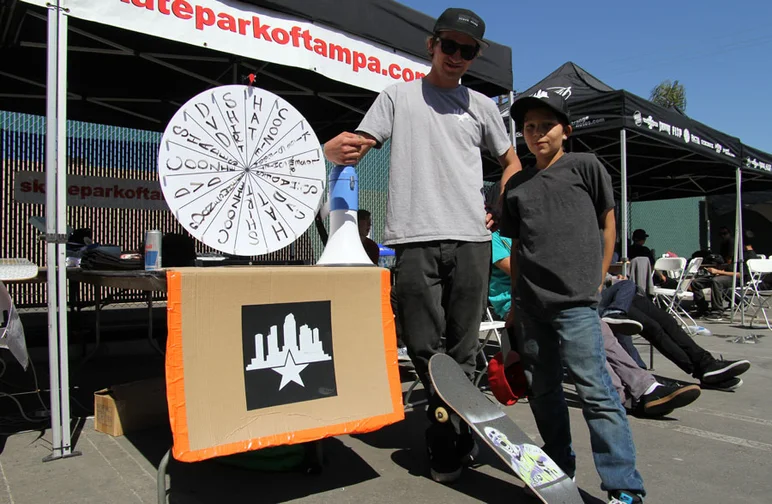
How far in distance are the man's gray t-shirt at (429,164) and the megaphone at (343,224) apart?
25 centimetres

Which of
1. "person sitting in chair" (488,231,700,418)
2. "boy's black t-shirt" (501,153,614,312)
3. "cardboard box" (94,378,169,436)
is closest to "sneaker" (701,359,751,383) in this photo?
"person sitting in chair" (488,231,700,418)

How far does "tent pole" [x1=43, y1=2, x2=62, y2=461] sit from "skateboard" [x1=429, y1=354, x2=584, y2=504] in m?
1.85

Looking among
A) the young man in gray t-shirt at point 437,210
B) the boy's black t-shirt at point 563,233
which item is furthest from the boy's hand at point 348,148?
the boy's black t-shirt at point 563,233

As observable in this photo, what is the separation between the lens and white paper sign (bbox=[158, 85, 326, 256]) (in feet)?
8.79

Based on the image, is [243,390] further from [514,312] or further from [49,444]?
[49,444]

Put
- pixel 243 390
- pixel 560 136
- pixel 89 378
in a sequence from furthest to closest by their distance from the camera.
→ 1. pixel 89 378
2. pixel 560 136
3. pixel 243 390

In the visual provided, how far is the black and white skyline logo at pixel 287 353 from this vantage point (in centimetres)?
217

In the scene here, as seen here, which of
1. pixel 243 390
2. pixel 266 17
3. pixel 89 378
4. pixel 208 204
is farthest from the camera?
pixel 89 378

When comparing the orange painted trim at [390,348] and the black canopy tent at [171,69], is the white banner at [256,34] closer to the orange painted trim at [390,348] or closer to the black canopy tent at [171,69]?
the black canopy tent at [171,69]

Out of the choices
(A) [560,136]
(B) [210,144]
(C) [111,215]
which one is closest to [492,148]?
(A) [560,136]

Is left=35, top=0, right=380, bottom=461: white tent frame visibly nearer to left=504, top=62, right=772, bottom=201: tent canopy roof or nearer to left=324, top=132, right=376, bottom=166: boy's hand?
left=324, top=132, right=376, bottom=166: boy's hand

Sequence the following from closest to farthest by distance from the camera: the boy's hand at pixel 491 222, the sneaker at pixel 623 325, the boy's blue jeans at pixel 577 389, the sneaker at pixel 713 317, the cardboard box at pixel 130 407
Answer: the boy's blue jeans at pixel 577 389 → the boy's hand at pixel 491 222 → the cardboard box at pixel 130 407 → the sneaker at pixel 623 325 → the sneaker at pixel 713 317

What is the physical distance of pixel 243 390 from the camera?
6.98 ft

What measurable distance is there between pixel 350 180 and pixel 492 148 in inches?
28.6
